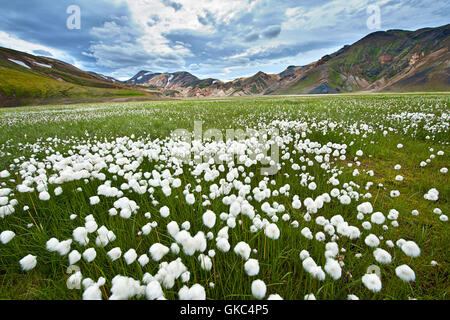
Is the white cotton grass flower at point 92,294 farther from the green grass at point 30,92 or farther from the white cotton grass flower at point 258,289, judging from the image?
the green grass at point 30,92

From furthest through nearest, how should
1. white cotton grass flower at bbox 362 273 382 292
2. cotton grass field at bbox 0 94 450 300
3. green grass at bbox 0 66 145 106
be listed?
green grass at bbox 0 66 145 106 < cotton grass field at bbox 0 94 450 300 < white cotton grass flower at bbox 362 273 382 292

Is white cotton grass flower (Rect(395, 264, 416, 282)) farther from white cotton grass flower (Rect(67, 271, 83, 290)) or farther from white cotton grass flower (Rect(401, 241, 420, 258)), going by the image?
white cotton grass flower (Rect(67, 271, 83, 290))

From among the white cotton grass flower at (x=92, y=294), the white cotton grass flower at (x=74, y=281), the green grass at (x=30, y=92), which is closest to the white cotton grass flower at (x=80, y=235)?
the white cotton grass flower at (x=74, y=281)

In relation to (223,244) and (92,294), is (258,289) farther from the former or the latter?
(92,294)

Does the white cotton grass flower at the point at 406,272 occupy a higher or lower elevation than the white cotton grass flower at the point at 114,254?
lower

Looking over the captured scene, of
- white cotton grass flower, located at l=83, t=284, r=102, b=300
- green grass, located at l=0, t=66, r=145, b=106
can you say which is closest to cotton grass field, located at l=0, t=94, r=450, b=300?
white cotton grass flower, located at l=83, t=284, r=102, b=300

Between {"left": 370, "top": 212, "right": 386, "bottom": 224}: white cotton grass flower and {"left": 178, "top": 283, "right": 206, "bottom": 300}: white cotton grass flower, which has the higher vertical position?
{"left": 370, "top": 212, "right": 386, "bottom": 224}: white cotton grass flower

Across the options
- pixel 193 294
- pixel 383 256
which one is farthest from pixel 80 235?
pixel 383 256

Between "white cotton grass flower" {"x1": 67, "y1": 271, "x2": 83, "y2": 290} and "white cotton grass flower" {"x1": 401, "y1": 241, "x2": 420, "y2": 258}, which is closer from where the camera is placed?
"white cotton grass flower" {"x1": 67, "y1": 271, "x2": 83, "y2": 290}

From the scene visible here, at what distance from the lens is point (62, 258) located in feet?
6.79

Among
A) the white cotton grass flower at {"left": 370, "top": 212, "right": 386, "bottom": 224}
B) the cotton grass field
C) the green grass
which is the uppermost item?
the green grass
